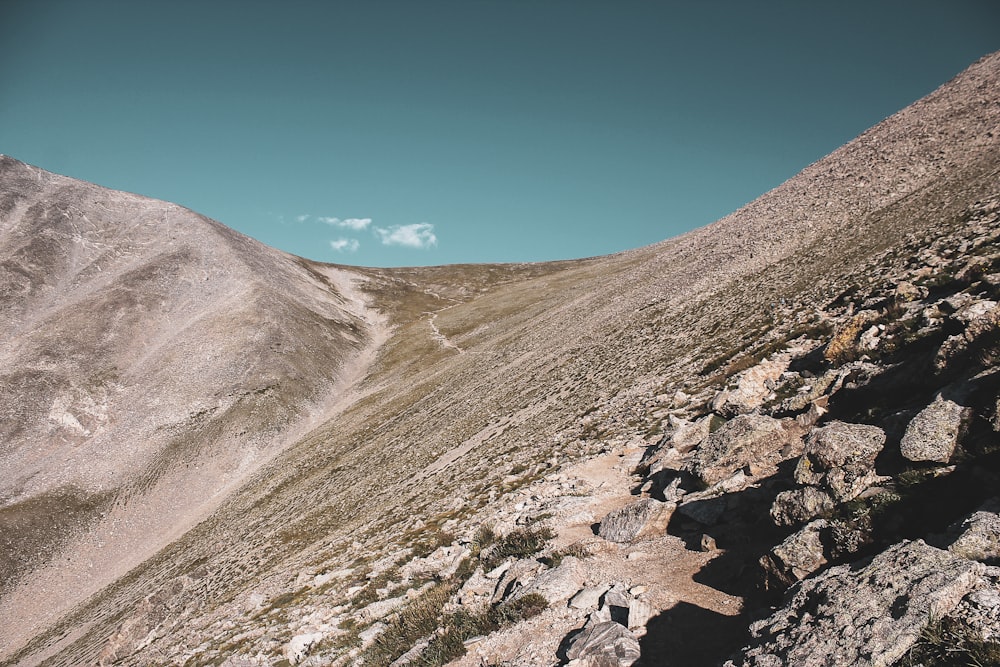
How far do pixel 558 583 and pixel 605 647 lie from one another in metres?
2.83

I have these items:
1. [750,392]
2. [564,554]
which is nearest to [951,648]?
[564,554]

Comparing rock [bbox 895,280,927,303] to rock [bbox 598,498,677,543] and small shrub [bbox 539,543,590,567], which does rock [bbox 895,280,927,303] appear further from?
small shrub [bbox 539,543,590,567]

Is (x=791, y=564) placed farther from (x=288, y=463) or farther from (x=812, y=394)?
(x=288, y=463)

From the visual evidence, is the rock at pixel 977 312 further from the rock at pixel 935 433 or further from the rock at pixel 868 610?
the rock at pixel 868 610

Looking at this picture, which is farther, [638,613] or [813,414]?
[813,414]

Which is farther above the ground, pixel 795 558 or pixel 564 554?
pixel 795 558

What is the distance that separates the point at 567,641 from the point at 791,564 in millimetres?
4126

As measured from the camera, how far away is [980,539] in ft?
19.1

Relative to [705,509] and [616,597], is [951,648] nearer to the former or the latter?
[616,597]

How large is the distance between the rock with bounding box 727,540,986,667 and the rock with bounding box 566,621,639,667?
204 centimetres

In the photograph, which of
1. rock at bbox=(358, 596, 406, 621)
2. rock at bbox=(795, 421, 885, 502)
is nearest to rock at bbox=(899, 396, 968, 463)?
rock at bbox=(795, 421, 885, 502)

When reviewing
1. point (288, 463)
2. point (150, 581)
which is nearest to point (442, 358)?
point (288, 463)

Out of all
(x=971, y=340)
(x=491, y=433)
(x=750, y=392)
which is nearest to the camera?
(x=971, y=340)

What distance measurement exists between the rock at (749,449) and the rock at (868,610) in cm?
562
